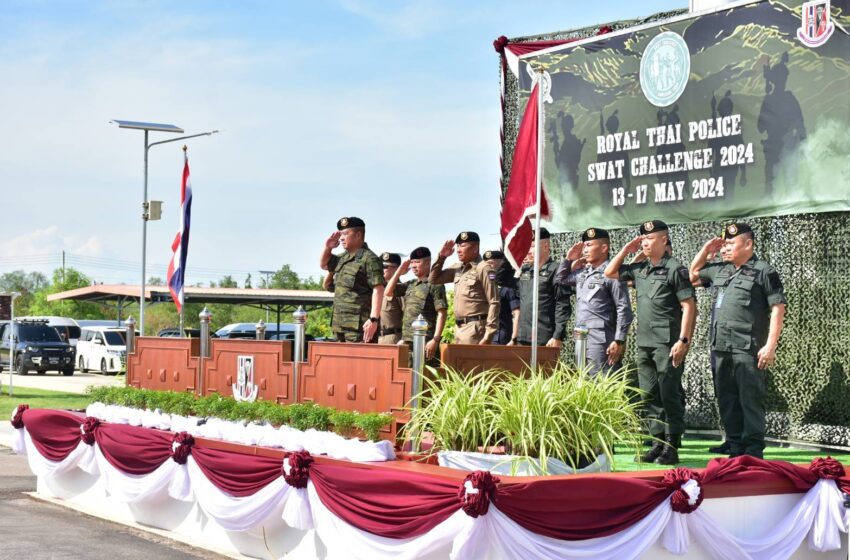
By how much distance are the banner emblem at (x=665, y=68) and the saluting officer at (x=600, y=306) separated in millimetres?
2144

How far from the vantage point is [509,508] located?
A: 18.1ft

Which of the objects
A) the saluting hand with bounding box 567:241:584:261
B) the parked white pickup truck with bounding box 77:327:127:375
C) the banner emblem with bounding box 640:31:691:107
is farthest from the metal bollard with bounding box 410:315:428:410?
the parked white pickup truck with bounding box 77:327:127:375

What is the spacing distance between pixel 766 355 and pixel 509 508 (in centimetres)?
294

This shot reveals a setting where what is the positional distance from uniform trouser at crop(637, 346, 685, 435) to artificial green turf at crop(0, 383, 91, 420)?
Answer: 1190 centimetres

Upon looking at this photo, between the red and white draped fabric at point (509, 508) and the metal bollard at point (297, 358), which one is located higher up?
the metal bollard at point (297, 358)

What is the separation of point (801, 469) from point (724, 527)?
2.21 feet

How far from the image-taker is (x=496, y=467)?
6059mm

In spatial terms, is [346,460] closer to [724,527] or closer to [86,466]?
[724,527]

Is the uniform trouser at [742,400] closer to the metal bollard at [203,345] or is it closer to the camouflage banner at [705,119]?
the camouflage banner at [705,119]

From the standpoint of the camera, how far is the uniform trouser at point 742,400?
305 inches

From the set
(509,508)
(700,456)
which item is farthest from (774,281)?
(509,508)

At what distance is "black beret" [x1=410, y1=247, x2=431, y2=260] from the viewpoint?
33.3ft

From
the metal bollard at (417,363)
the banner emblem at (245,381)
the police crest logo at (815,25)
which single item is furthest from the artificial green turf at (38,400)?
the police crest logo at (815,25)

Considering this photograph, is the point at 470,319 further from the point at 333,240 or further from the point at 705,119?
the point at 705,119
